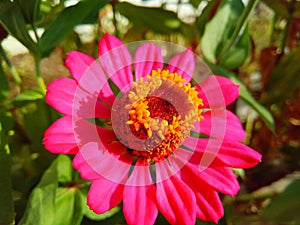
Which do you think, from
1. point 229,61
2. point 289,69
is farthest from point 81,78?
point 289,69

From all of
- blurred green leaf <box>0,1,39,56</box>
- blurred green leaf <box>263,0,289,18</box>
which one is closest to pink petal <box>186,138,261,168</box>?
blurred green leaf <box>0,1,39,56</box>

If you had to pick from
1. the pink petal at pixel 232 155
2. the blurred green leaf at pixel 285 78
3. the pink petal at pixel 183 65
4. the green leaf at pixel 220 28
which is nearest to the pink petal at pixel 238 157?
the pink petal at pixel 232 155

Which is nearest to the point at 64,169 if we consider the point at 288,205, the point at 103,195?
the point at 103,195

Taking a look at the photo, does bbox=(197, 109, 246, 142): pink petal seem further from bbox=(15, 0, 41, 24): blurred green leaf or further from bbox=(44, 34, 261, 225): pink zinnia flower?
bbox=(15, 0, 41, 24): blurred green leaf

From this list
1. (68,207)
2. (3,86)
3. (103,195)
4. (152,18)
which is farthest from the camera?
(152,18)

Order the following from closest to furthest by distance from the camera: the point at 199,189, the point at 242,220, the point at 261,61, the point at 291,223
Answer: the point at 199,189 → the point at 291,223 → the point at 242,220 → the point at 261,61

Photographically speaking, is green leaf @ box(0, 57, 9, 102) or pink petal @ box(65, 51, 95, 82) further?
Answer: green leaf @ box(0, 57, 9, 102)

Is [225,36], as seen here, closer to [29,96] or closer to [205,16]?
[205,16]

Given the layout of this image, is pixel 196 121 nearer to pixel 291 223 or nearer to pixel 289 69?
pixel 291 223
